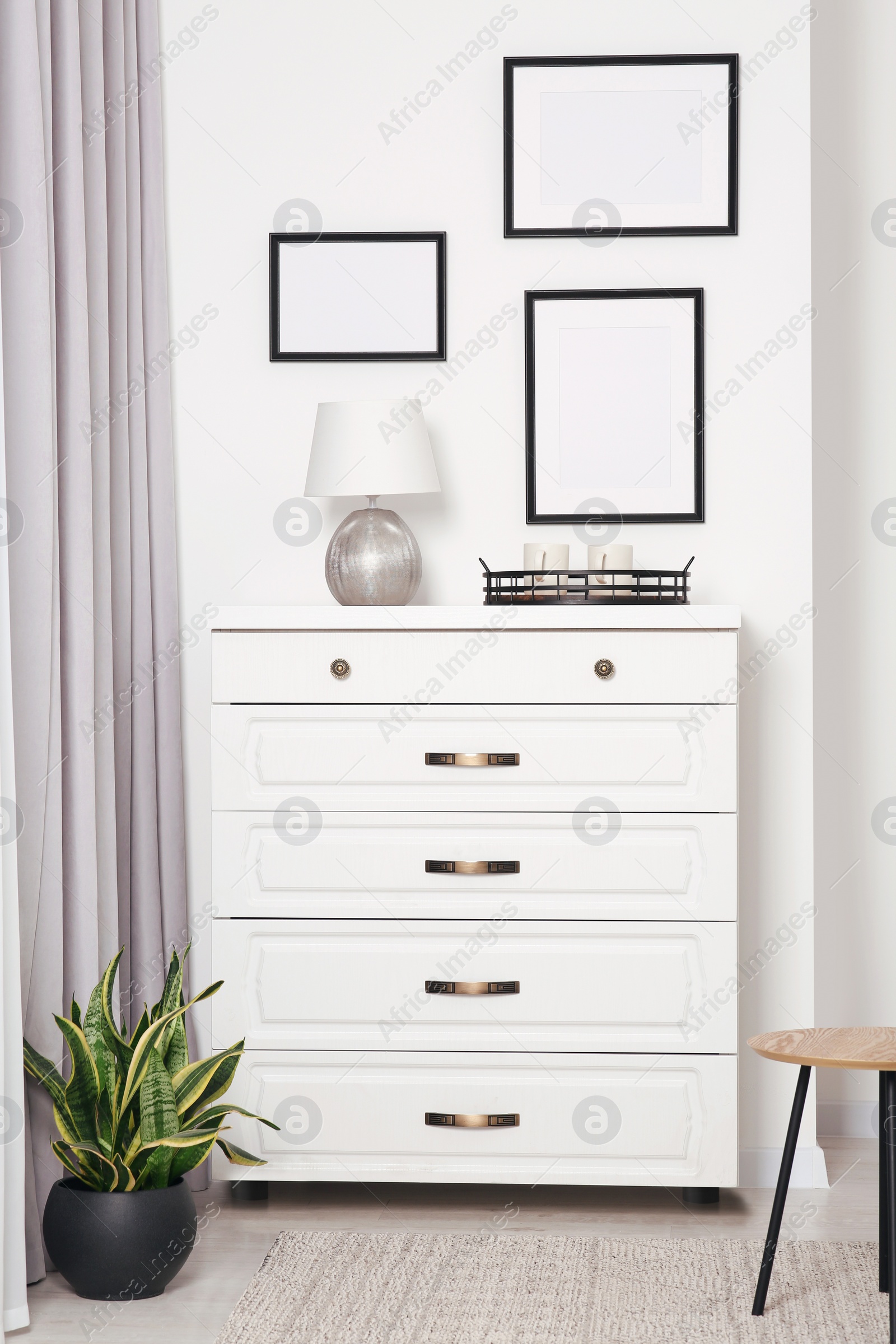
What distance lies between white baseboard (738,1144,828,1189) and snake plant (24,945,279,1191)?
1.21 metres

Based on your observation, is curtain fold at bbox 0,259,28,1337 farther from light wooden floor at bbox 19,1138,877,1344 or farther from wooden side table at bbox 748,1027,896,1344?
wooden side table at bbox 748,1027,896,1344

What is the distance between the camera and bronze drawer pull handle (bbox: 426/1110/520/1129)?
93.1 inches

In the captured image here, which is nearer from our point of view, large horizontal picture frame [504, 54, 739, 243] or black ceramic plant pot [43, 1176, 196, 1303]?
black ceramic plant pot [43, 1176, 196, 1303]

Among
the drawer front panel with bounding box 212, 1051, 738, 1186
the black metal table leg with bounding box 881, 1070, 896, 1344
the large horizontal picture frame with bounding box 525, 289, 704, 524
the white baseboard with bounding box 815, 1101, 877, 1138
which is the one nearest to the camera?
the black metal table leg with bounding box 881, 1070, 896, 1344

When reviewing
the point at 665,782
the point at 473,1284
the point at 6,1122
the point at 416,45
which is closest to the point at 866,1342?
the point at 473,1284

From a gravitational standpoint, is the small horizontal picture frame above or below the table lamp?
above

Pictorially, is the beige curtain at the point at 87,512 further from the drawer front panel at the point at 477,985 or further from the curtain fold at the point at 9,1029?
the drawer front panel at the point at 477,985

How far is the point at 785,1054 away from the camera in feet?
6.07

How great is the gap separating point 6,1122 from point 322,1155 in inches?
27.8

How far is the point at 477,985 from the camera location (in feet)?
7.77

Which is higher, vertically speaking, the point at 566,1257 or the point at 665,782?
the point at 665,782

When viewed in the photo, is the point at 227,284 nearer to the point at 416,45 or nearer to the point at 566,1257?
the point at 416,45

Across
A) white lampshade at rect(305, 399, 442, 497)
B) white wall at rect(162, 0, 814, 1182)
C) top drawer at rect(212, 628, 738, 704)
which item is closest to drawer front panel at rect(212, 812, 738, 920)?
top drawer at rect(212, 628, 738, 704)

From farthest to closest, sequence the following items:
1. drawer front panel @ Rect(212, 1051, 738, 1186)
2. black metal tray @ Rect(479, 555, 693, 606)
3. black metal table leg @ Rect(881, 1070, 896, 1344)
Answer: black metal tray @ Rect(479, 555, 693, 606) < drawer front panel @ Rect(212, 1051, 738, 1186) < black metal table leg @ Rect(881, 1070, 896, 1344)
